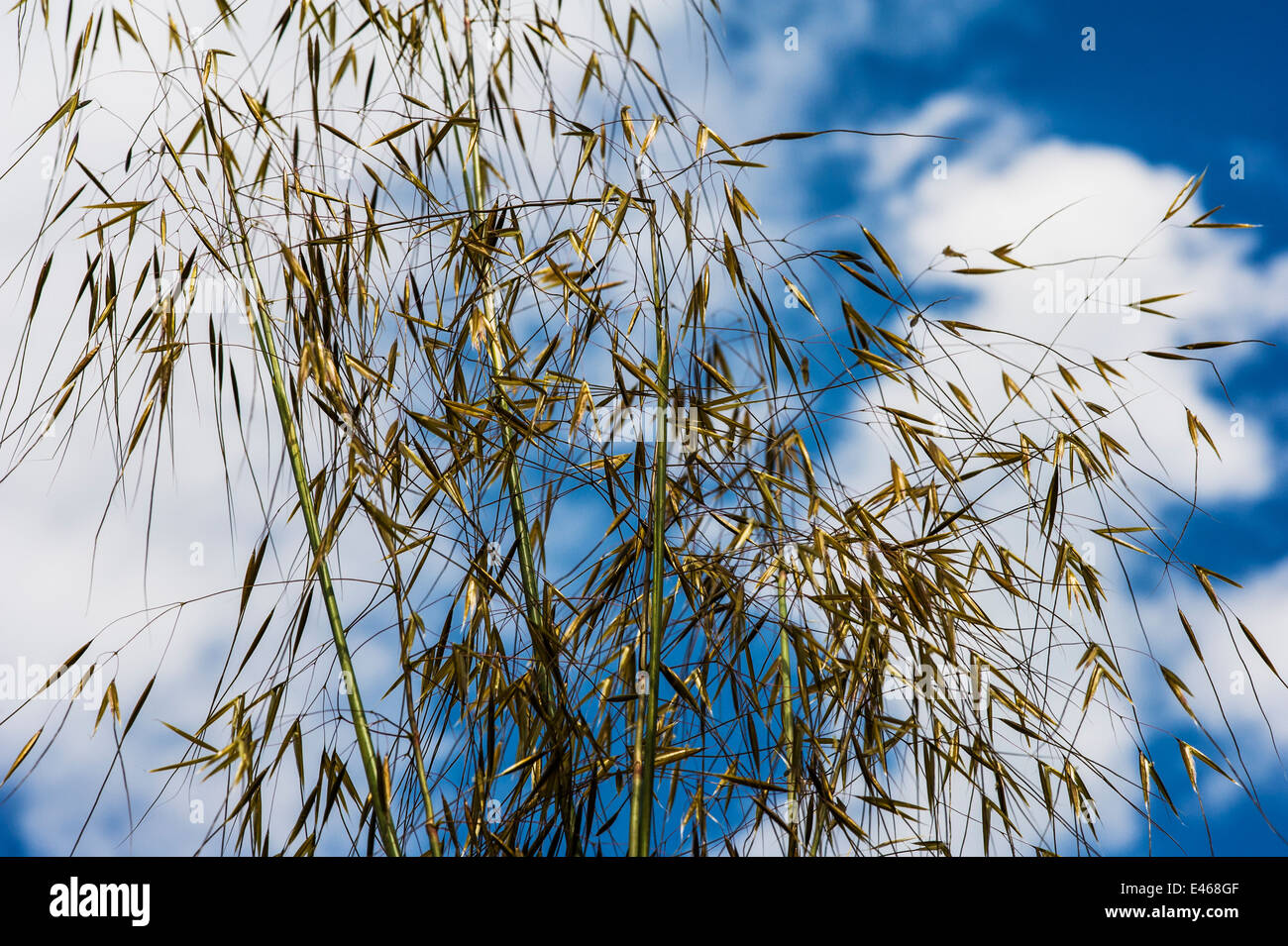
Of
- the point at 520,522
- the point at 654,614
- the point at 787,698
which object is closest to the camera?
the point at 654,614

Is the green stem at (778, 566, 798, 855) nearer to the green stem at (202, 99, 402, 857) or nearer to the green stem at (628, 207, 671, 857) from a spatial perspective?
the green stem at (628, 207, 671, 857)

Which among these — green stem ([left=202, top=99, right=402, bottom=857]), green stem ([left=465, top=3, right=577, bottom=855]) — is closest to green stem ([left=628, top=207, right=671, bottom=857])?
green stem ([left=465, top=3, right=577, bottom=855])

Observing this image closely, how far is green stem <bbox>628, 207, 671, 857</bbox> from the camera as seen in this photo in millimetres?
1109

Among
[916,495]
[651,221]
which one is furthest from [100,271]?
[916,495]

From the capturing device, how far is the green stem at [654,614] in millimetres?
1109

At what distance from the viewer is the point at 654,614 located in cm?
114

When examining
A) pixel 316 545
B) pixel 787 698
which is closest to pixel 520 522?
pixel 316 545

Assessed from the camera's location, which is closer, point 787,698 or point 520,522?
point 520,522

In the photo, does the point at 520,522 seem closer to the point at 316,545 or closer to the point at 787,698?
the point at 316,545

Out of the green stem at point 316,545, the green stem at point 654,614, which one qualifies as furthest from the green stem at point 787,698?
the green stem at point 316,545

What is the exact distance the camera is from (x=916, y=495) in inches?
59.2

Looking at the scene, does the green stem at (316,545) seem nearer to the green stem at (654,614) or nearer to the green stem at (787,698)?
the green stem at (654,614)
